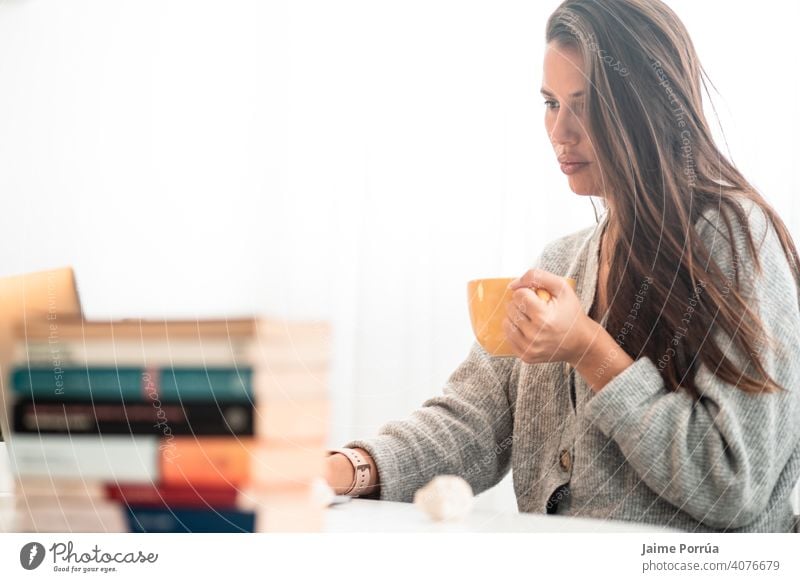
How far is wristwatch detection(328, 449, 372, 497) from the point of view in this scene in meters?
0.43

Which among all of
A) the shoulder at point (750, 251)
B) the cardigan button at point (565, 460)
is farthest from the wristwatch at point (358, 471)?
the shoulder at point (750, 251)

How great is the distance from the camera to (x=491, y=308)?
15.6 inches

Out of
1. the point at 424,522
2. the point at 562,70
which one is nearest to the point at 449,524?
the point at 424,522

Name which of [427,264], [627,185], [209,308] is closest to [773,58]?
[627,185]

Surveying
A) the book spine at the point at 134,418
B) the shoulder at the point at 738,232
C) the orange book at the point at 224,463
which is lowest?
the orange book at the point at 224,463

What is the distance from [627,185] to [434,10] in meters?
0.13

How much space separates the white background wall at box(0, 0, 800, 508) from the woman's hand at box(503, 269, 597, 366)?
0.13ft

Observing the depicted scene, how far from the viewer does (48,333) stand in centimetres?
37

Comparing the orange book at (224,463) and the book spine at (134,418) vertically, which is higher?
the book spine at (134,418)

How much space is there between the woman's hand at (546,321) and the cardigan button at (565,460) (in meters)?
0.07

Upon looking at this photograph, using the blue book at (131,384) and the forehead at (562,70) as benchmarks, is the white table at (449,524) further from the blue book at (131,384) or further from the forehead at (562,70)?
the forehead at (562,70)

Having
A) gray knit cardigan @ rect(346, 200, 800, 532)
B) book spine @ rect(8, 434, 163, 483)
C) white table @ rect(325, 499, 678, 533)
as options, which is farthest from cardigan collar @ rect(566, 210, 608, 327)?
book spine @ rect(8, 434, 163, 483)

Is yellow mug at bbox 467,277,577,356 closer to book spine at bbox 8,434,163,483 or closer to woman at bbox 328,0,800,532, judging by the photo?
woman at bbox 328,0,800,532

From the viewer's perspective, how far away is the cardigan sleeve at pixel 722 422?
384 millimetres
